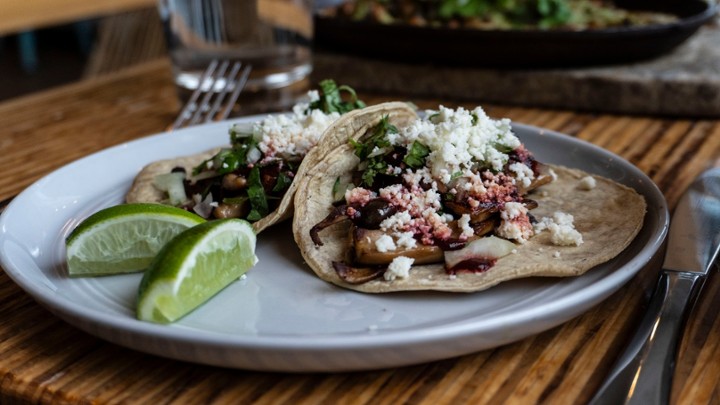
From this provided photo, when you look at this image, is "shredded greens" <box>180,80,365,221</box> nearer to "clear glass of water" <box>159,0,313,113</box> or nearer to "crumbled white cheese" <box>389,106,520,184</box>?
"crumbled white cheese" <box>389,106,520,184</box>

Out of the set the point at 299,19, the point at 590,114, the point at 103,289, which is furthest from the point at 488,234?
the point at 299,19

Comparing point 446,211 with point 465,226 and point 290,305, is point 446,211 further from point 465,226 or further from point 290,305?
point 290,305

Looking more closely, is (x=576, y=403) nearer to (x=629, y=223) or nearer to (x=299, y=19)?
(x=629, y=223)

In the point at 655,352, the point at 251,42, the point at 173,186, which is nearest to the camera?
the point at 655,352

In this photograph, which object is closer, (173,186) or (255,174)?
(255,174)

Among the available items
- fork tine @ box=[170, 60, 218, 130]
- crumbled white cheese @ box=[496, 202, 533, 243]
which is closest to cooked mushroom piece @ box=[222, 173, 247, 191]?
crumbled white cheese @ box=[496, 202, 533, 243]

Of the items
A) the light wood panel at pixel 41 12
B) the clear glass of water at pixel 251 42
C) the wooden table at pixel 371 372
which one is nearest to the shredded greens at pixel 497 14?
the clear glass of water at pixel 251 42

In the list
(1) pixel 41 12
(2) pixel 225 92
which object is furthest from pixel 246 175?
(1) pixel 41 12
